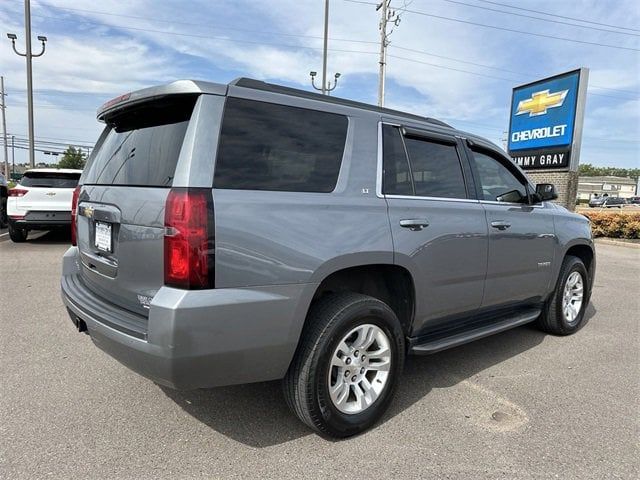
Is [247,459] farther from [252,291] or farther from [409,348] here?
[409,348]

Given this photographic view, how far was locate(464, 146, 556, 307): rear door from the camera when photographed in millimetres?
3773

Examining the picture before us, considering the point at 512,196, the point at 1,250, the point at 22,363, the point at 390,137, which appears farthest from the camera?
the point at 1,250

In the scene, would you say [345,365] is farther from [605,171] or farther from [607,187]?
[605,171]

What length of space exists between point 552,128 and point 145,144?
16.3 metres

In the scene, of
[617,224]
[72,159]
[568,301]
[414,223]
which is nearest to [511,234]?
[414,223]

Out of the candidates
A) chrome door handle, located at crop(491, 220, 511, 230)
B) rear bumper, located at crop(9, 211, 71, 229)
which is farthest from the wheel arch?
rear bumper, located at crop(9, 211, 71, 229)

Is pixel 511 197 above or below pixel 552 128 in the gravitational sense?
below

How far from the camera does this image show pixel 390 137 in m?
3.17

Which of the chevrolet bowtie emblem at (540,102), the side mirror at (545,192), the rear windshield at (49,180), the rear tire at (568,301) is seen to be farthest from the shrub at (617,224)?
the rear windshield at (49,180)

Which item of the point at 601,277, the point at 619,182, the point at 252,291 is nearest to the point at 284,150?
the point at 252,291

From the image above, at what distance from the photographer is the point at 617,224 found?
14453 millimetres

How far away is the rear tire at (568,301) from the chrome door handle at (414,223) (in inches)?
90.8

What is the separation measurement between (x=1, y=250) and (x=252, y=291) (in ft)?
29.7

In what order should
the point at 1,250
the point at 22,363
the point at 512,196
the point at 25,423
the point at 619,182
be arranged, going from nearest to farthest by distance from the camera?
the point at 25,423
the point at 22,363
the point at 512,196
the point at 1,250
the point at 619,182
